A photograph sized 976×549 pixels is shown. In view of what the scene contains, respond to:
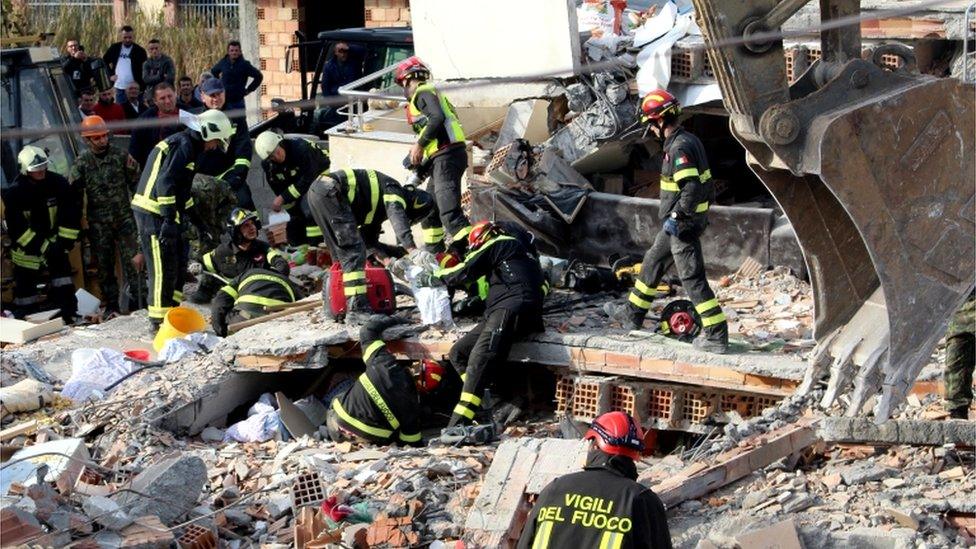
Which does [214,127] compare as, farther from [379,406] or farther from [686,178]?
[686,178]

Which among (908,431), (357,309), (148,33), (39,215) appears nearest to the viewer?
(908,431)

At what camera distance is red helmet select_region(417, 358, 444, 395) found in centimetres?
1079

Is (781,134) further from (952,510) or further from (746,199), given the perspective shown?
(746,199)

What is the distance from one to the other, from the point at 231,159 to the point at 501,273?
12.1 feet

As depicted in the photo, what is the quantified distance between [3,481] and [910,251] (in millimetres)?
5108

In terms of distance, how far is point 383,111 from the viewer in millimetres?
14906

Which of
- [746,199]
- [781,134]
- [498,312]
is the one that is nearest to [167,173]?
[498,312]

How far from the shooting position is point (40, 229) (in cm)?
1306

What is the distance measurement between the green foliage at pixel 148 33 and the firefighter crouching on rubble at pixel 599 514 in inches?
721

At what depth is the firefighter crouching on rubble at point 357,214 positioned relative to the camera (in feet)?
36.2

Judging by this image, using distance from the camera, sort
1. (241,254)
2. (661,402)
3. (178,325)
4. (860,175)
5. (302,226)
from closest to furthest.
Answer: (860,175), (661,402), (178,325), (241,254), (302,226)

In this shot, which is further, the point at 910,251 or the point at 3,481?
the point at 3,481

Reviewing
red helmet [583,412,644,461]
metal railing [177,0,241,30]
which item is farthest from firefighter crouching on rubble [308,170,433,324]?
metal railing [177,0,241,30]

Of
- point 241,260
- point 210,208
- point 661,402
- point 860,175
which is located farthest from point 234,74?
point 860,175
